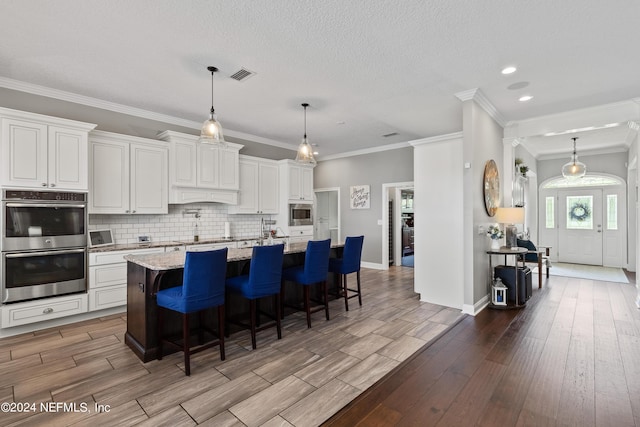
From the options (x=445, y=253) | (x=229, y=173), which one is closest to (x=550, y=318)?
(x=445, y=253)

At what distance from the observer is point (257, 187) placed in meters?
6.16

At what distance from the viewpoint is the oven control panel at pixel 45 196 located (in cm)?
334

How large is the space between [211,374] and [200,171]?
3451 mm

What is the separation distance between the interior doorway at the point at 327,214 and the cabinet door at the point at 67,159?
207 inches

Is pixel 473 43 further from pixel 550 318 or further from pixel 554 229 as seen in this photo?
pixel 554 229

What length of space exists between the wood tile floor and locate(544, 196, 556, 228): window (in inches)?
247

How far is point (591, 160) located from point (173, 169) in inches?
362

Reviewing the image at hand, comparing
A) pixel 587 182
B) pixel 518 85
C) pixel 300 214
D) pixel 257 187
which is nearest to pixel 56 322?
pixel 257 187

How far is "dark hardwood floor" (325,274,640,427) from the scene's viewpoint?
2051mm

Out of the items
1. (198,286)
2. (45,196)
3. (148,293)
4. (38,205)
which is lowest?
(148,293)

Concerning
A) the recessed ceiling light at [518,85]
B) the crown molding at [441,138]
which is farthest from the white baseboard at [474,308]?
the recessed ceiling light at [518,85]

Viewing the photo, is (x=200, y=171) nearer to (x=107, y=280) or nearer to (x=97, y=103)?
(x=97, y=103)

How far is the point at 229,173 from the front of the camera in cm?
555

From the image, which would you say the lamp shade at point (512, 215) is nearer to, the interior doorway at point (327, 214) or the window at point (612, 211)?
the interior doorway at point (327, 214)
